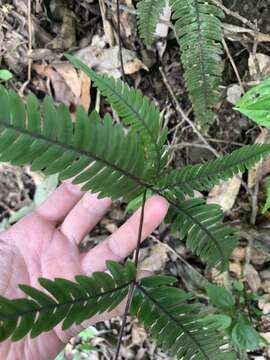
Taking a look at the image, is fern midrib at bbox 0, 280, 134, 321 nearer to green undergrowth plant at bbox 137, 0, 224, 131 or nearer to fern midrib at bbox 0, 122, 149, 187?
fern midrib at bbox 0, 122, 149, 187

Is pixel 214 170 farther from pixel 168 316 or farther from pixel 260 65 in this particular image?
pixel 260 65

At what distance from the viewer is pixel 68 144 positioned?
117 centimetres

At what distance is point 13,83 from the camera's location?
10.1ft

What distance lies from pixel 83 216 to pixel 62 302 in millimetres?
820

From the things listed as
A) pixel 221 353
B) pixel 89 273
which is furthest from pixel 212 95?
pixel 221 353

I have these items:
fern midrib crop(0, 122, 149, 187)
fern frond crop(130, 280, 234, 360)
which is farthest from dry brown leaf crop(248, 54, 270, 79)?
fern frond crop(130, 280, 234, 360)

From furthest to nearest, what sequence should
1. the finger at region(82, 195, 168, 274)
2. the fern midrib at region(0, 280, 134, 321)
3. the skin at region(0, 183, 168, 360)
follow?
the skin at region(0, 183, 168, 360), the finger at region(82, 195, 168, 274), the fern midrib at region(0, 280, 134, 321)

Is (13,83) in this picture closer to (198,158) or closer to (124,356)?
(198,158)

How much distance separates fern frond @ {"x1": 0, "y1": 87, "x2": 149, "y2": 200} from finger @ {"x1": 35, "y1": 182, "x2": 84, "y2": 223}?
0.70m

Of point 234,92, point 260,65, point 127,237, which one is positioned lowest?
point 127,237

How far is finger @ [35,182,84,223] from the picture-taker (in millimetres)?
2049

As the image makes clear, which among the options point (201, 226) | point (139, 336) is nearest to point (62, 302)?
point (201, 226)

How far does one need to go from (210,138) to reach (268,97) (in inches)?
46.3

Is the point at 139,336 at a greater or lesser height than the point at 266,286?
lesser
